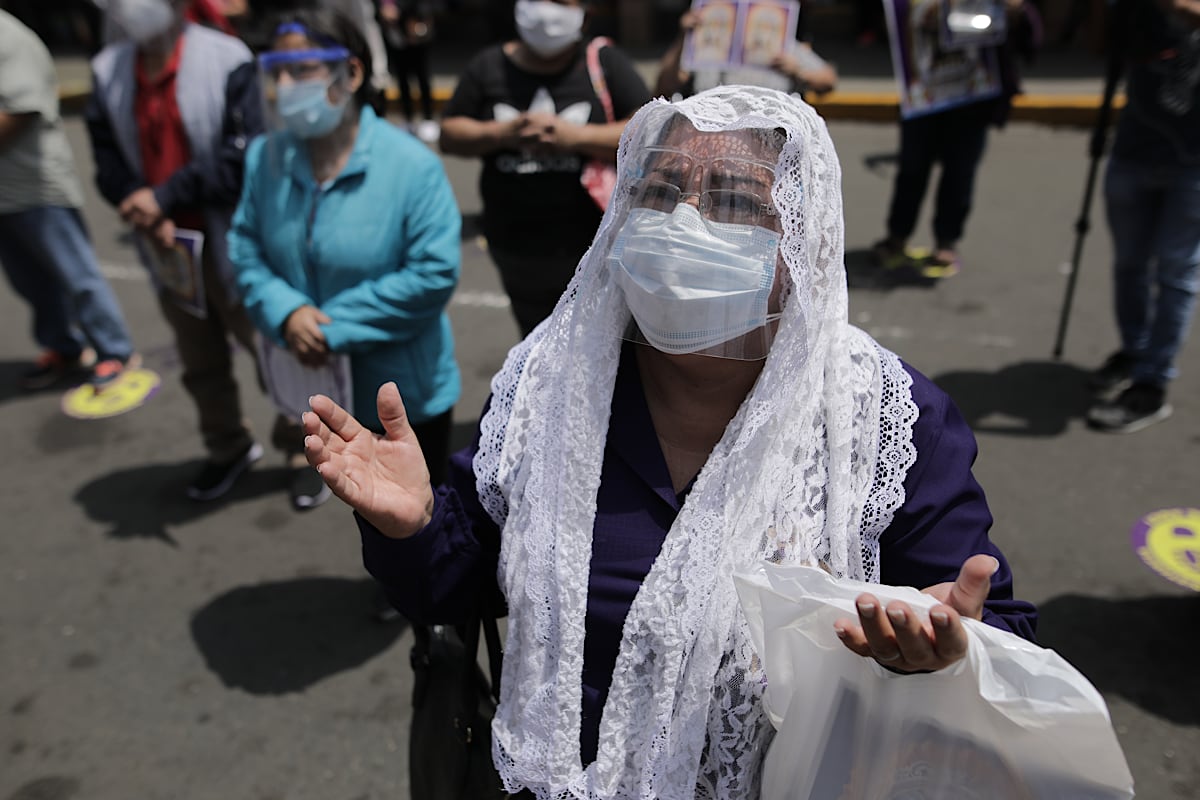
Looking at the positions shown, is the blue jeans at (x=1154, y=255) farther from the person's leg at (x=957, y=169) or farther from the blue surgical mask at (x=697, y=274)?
the blue surgical mask at (x=697, y=274)

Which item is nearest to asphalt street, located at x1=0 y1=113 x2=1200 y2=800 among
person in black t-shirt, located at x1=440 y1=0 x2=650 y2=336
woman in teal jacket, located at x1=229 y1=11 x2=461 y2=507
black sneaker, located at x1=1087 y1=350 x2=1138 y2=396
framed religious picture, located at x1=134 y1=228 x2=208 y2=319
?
black sneaker, located at x1=1087 y1=350 x2=1138 y2=396

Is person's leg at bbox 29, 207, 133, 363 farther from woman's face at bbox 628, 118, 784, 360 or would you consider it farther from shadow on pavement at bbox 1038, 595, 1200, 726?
shadow on pavement at bbox 1038, 595, 1200, 726

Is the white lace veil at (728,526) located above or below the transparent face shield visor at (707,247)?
below

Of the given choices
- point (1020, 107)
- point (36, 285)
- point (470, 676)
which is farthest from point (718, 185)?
point (1020, 107)

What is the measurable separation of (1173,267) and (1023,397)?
2.74ft

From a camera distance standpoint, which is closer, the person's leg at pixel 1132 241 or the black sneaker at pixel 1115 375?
the person's leg at pixel 1132 241

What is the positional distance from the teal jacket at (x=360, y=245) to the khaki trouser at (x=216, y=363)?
906 millimetres

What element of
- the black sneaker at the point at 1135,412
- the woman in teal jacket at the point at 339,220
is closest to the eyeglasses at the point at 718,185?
the woman in teal jacket at the point at 339,220

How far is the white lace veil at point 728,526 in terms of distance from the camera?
139 centimetres

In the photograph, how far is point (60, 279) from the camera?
469 centimetres

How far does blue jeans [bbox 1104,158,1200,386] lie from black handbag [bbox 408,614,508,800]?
3328 millimetres

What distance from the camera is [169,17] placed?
3.35 metres

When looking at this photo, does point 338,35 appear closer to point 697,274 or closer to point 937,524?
point 697,274

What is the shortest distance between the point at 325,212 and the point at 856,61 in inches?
371
